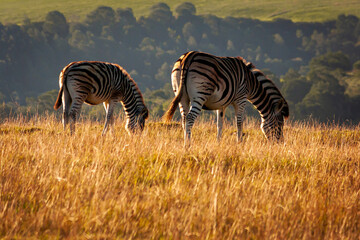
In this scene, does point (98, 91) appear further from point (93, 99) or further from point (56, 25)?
point (56, 25)

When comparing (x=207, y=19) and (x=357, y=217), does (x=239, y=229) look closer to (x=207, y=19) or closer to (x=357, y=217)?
Answer: (x=357, y=217)

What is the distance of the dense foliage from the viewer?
102062mm

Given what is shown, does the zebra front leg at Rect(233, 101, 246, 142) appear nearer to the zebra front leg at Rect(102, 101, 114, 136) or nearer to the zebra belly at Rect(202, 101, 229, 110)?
the zebra belly at Rect(202, 101, 229, 110)

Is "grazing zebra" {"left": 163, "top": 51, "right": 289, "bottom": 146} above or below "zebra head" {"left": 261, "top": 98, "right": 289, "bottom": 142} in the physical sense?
above

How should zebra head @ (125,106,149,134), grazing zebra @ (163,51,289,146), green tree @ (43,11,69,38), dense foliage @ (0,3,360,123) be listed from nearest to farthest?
grazing zebra @ (163,51,289,146), zebra head @ (125,106,149,134), dense foliage @ (0,3,360,123), green tree @ (43,11,69,38)

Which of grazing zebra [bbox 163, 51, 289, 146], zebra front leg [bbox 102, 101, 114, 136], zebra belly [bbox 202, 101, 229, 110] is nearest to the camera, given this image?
grazing zebra [bbox 163, 51, 289, 146]

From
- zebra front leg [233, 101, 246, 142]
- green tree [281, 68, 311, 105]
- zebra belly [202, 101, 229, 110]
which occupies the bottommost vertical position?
green tree [281, 68, 311, 105]

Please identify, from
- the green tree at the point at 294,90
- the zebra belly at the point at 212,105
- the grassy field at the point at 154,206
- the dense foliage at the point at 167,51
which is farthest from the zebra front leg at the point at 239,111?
the green tree at the point at 294,90

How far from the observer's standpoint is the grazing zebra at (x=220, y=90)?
366 inches

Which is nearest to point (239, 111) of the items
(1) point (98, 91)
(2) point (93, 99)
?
(1) point (98, 91)

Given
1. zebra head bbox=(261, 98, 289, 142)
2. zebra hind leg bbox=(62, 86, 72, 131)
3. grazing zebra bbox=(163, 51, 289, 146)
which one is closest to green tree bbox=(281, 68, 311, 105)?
zebra head bbox=(261, 98, 289, 142)

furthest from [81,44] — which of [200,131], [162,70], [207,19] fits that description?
[200,131]

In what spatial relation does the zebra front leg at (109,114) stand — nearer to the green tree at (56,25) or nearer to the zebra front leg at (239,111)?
the zebra front leg at (239,111)

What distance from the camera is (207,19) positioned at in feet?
655
